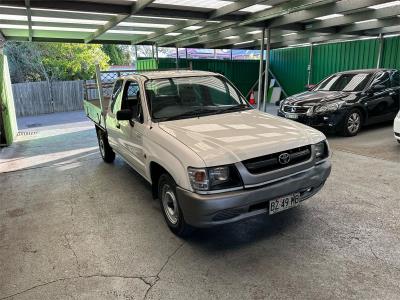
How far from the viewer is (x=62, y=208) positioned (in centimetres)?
446

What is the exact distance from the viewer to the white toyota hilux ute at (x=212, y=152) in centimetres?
289

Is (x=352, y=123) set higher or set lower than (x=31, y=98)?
lower

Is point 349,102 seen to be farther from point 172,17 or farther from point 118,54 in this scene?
point 118,54

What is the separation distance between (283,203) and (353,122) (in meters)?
5.75

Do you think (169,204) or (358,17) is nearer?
(169,204)

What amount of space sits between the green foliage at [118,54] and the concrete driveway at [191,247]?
27.6 metres

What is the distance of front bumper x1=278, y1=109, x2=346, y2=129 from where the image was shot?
7.52 metres

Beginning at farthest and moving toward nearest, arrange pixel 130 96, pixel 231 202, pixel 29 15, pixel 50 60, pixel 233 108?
pixel 50 60, pixel 29 15, pixel 130 96, pixel 233 108, pixel 231 202

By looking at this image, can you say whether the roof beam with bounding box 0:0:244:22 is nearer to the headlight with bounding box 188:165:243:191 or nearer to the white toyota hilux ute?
the white toyota hilux ute

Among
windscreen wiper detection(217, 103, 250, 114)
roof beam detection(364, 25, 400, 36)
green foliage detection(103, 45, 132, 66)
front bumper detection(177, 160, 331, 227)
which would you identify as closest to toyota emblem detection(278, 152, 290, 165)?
front bumper detection(177, 160, 331, 227)

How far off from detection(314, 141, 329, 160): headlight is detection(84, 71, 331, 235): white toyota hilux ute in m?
0.01

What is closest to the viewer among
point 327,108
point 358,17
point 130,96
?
point 130,96

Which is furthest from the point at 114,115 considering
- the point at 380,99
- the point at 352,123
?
the point at 380,99

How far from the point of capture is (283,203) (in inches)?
125
